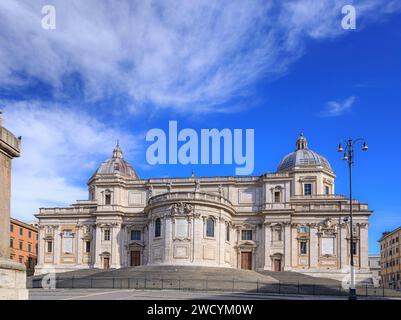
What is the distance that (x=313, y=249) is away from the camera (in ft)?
213

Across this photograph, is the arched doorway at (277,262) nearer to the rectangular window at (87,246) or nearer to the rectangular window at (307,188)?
the rectangular window at (307,188)

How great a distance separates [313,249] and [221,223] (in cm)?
1297

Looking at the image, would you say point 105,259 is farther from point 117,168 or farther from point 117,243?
point 117,168

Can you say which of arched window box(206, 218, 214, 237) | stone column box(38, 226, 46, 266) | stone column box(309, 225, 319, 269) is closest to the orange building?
stone column box(38, 226, 46, 266)

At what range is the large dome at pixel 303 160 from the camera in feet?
231

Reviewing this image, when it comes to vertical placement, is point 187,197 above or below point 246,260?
above

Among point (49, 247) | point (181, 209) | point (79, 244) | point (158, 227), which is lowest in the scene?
point (49, 247)

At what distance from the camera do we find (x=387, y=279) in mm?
98812

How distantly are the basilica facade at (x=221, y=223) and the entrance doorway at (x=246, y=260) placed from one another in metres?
0.13

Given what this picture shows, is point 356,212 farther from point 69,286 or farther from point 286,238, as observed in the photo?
point 69,286

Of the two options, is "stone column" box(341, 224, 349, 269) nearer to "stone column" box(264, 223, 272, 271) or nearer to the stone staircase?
the stone staircase

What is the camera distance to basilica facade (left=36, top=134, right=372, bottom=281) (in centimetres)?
5953

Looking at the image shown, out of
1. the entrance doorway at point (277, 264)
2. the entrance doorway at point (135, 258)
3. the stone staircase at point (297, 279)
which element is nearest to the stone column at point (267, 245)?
the entrance doorway at point (277, 264)

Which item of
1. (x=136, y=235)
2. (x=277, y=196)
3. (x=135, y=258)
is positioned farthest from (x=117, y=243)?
(x=277, y=196)
